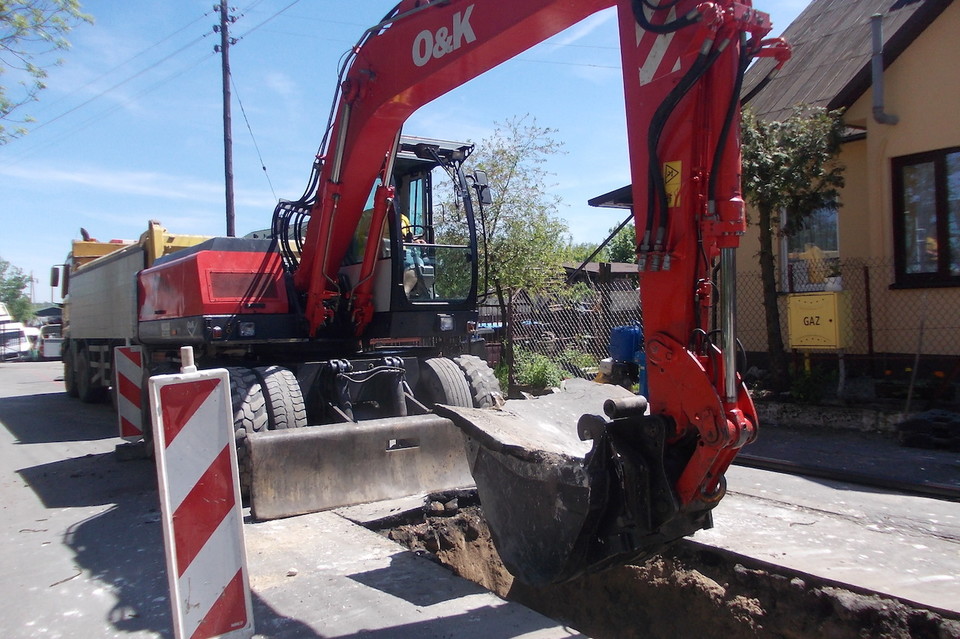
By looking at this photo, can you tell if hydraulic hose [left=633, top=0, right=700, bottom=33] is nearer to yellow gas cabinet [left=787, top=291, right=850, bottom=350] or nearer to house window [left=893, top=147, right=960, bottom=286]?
yellow gas cabinet [left=787, top=291, right=850, bottom=350]

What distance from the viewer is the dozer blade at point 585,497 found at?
3.22m

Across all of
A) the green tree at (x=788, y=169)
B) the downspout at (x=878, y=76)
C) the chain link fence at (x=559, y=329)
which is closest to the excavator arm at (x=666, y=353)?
the green tree at (x=788, y=169)

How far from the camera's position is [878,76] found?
930 centimetres

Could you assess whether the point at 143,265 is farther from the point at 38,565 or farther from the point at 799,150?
the point at 799,150

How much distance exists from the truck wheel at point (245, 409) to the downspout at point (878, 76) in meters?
8.17

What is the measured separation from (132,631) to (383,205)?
408cm

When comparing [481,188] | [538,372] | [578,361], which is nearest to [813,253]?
[578,361]

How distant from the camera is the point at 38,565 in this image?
484 centimetres

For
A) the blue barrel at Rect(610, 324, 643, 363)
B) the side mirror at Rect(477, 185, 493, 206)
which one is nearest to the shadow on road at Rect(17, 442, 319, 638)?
the side mirror at Rect(477, 185, 493, 206)

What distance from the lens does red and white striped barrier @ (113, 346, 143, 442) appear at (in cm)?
797

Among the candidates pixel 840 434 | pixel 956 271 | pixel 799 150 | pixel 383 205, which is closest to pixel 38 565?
pixel 383 205

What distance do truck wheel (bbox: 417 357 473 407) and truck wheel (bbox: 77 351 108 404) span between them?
873 cm

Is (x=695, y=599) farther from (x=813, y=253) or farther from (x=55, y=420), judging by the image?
(x=55, y=420)

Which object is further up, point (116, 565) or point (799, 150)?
point (799, 150)
